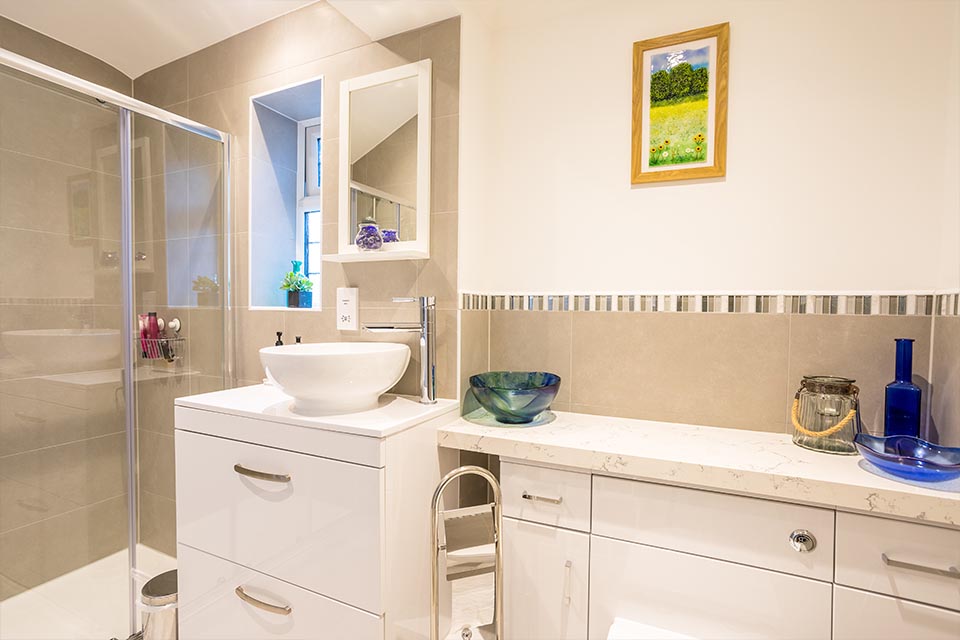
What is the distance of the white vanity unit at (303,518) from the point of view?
114 centimetres

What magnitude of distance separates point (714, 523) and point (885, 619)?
13.3 inches

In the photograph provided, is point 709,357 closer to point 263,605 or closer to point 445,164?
point 445,164

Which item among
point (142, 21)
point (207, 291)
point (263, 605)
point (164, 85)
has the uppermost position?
point (142, 21)

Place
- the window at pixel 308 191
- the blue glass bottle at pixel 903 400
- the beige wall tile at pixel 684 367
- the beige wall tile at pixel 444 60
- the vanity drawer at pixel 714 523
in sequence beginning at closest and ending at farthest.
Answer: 1. the vanity drawer at pixel 714 523
2. the blue glass bottle at pixel 903 400
3. the beige wall tile at pixel 684 367
4. the beige wall tile at pixel 444 60
5. the window at pixel 308 191

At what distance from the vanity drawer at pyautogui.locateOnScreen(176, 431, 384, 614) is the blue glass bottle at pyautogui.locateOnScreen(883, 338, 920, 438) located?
1.30 metres

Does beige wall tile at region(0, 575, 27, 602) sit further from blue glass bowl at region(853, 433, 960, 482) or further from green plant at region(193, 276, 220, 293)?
blue glass bowl at region(853, 433, 960, 482)

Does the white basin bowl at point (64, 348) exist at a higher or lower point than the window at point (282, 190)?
lower

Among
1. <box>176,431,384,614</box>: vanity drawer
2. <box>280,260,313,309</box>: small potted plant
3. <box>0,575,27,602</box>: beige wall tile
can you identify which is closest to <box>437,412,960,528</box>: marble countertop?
<box>176,431,384,614</box>: vanity drawer

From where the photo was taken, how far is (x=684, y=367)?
1435 mm

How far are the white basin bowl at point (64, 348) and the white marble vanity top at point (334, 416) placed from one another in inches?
21.0

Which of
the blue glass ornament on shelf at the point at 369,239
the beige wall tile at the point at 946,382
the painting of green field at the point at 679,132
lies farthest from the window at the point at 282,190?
the beige wall tile at the point at 946,382

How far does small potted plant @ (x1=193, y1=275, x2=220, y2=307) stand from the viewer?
1.95m

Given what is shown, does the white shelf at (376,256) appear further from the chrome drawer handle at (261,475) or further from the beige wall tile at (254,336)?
the chrome drawer handle at (261,475)

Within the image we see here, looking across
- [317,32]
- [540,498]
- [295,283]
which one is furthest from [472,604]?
[317,32]
